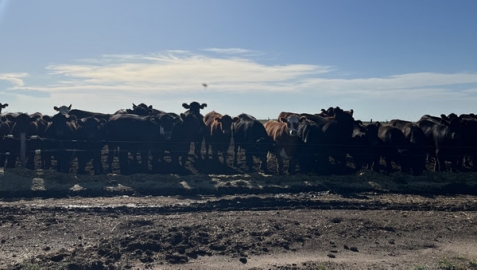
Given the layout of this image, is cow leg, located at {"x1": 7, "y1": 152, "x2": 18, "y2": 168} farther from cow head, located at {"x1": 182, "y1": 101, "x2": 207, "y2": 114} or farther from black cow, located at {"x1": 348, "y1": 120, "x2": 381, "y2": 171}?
black cow, located at {"x1": 348, "y1": 120, "x2": 381, "y2": 171}

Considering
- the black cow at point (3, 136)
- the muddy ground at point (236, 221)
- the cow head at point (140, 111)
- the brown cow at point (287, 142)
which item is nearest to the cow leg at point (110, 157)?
the muddy ground at point (236, 221)

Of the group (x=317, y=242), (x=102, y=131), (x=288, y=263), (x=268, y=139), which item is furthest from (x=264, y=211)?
(x=102, y=131)

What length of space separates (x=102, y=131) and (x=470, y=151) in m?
13.2

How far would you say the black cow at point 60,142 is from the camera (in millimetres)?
18531

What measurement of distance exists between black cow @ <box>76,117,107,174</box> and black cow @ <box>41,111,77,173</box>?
25 centimetres

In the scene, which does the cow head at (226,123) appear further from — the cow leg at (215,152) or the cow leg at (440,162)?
the cow leg at (440,162)

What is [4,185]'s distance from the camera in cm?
1552

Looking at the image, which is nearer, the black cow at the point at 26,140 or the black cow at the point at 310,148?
the black cow at the point at 26,140

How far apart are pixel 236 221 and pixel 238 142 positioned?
9726 millimetres

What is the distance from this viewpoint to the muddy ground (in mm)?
9273

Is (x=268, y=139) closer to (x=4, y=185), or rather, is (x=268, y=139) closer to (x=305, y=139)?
(x=305, y=139)

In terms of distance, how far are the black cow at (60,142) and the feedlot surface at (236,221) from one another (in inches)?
50.3

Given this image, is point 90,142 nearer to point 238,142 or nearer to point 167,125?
point 167,125

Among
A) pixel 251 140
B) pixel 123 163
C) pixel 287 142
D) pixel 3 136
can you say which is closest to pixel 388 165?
pixel 287 142
